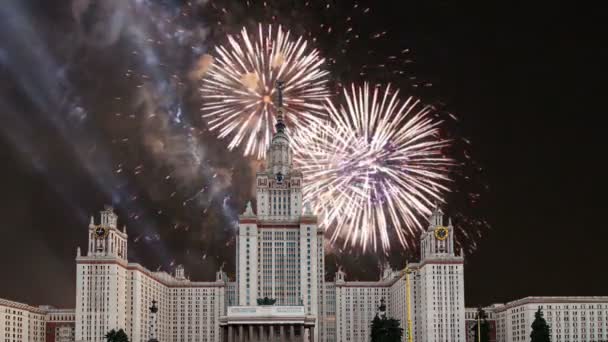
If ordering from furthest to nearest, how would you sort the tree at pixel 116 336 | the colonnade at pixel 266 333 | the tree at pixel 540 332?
1. the colonnade at pixel 266 333
2. the tree at pixel 540 332
3. the tree at pixel 116 336

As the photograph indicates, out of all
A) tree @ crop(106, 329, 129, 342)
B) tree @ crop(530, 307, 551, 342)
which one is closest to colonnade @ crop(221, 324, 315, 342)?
tree @ crop(106, 329, 129, 342)

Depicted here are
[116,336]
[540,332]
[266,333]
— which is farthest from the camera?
[266,333]

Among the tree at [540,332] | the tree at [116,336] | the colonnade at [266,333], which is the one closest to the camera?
the tree at [116,336]

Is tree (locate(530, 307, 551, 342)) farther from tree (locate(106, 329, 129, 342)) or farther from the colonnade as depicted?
tree (locate(106, 329, 129, 342))

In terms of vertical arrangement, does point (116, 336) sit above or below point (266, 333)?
below

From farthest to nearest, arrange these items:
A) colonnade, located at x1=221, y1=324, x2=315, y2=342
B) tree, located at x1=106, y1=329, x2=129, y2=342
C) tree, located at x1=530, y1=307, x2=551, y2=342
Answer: colonnade, located at x1=221, y1=324, x2=315, y2=342 < tree, located at x1=530, y1=307, x2=551, y2=342 < tree, located at x1=106, y1=329, x2=129, y2=342

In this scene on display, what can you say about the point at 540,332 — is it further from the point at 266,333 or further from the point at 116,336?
the point at 116,336

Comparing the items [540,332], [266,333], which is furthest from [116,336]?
[540,332]

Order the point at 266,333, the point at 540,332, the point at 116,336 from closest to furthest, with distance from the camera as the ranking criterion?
the point at 116,336 < the point at 540,332 < the point at 266,333

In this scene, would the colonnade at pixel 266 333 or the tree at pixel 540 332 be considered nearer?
the tree at pixel 540 332

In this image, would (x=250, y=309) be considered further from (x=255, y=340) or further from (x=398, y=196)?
(x=398, y=196)

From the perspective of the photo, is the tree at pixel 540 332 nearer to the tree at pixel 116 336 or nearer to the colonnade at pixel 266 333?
the colonnade at pixel 266 333

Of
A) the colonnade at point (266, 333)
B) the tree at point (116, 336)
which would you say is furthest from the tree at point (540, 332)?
the tree at point (116, 336)
